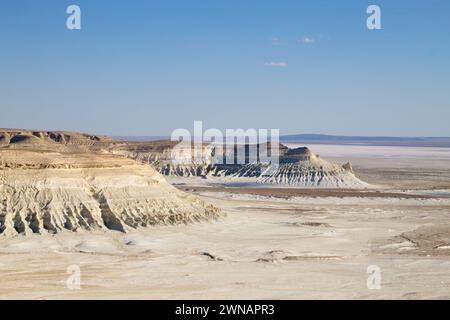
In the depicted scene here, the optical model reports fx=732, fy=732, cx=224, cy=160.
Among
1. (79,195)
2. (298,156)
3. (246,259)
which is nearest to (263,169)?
(298,156)

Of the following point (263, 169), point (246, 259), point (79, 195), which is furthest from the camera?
point (263, 169)

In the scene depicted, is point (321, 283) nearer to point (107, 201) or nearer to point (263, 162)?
point (107, 201)

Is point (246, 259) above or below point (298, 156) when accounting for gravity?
below

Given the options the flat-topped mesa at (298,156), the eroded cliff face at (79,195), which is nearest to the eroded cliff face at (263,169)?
the flat-topped mesa at (298,156)

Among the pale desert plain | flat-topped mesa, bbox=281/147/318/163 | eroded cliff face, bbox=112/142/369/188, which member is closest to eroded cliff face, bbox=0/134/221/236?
the pale desert plain

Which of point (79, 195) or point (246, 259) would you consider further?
point (79, 195)

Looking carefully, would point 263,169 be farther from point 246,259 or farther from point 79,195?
point 246,259
